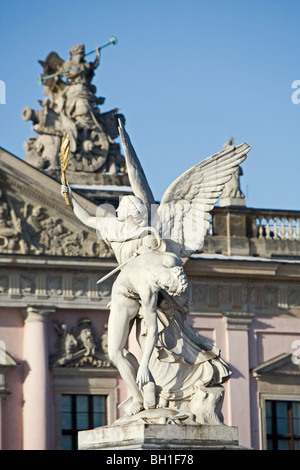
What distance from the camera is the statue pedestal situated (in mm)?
14109

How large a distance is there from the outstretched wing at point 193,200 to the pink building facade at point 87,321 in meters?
15.0

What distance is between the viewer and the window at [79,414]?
101 feet

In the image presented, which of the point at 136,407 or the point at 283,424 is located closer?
the point at 136,407

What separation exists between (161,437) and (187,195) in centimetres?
253

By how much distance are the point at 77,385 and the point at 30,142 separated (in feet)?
17.1

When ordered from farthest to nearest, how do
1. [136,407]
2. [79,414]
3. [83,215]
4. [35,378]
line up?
[79,414] → [35,378] → [83,215] → [136,407]

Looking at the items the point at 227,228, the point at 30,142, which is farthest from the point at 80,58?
the point at 227,228

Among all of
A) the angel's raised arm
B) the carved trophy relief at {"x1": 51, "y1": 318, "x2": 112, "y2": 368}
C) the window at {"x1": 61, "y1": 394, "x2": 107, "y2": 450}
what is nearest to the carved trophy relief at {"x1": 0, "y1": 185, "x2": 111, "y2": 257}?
the carved trophy relief at {"x1": 51, "y1": 318, "x2": 112, "y2": 368}

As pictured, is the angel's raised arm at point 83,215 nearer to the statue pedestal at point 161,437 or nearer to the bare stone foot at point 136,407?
the bare stone foot at point 136,407

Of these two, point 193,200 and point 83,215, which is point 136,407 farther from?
point 193,200

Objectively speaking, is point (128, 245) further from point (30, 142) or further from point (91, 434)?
point (30, 142)

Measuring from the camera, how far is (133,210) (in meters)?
15.0

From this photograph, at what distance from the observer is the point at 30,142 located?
1318 inches

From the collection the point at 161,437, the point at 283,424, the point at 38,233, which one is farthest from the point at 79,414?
the point at 161,437
